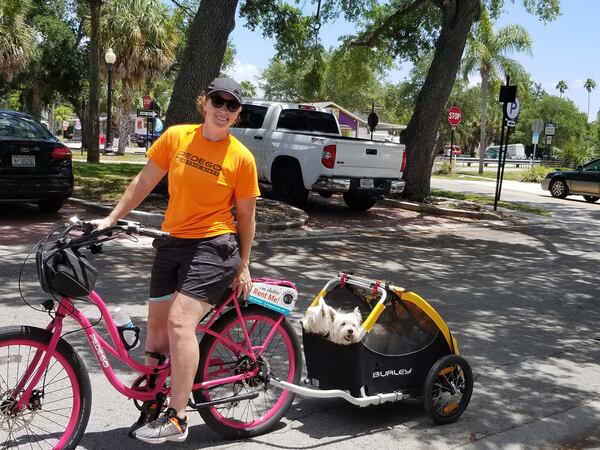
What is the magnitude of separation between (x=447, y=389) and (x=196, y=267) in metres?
1.80

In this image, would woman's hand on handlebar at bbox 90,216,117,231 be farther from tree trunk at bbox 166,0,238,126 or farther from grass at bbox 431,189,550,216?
grass at bbox 431,189,550,216

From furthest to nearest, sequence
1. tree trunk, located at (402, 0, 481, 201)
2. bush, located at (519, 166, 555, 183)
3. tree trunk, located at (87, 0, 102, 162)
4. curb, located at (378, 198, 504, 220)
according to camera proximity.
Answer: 1. bush, located at (519, 166, 555, 183)
2. tree trunk, located at (87, 0, 102, 162)
3. tree trunk, located at (402, 0, 481, 201)
4. curb, located at (378, 198, 504, 220)

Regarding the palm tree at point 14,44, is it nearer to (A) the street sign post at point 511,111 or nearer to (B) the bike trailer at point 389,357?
(A) the street sign post at point 511,111

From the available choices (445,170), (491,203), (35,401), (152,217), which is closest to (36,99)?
(445,170)

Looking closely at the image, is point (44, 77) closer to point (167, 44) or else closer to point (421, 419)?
point (167, 44)

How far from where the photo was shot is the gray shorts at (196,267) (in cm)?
338

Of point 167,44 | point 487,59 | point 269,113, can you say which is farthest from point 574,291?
Answer: point 487,59

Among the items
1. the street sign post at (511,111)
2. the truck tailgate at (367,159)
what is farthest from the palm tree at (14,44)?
the street sign post at (511,111)

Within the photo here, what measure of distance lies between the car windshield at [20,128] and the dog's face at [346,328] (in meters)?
7.60

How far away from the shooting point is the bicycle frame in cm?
315

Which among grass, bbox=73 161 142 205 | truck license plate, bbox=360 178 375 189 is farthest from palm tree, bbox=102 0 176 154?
truck license plate, bbox=360 178 375 189

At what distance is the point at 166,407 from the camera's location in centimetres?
343

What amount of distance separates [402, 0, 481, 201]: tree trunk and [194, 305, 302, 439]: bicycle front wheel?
12633mm

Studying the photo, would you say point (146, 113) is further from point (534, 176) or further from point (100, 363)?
point (100, 363)
